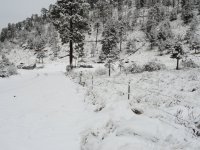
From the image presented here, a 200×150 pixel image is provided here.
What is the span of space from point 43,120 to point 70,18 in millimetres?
18607

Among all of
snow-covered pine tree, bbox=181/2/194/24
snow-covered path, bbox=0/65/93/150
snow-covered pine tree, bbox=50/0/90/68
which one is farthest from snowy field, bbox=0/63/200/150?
snow-covered pine tree, bbox=181/2/194/24

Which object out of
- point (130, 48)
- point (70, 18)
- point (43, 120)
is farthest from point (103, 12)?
point (43, 120)

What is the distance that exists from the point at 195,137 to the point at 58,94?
994 cm

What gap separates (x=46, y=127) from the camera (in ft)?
30.6

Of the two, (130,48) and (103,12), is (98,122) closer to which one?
(130,48)

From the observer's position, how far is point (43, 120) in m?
10.1

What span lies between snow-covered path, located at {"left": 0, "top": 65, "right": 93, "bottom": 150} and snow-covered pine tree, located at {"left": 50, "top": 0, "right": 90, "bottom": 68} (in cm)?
1291

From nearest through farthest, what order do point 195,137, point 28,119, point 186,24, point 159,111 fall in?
1. point 195,137
2. point 159,111
3. point 28,119
4. point 186,24

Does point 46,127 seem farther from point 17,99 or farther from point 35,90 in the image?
point 35,90

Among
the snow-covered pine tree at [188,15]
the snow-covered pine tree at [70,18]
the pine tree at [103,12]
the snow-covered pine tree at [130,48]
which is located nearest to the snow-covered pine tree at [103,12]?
the pine tree at [103,12]

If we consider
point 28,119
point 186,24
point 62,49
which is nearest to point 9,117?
point 28,119

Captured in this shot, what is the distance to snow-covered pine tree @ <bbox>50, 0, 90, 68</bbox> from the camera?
86.9 ft

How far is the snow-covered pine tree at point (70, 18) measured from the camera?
26484mm

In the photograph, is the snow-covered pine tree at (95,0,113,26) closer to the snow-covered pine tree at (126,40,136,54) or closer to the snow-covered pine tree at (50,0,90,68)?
the snow-covered pine tree at (126,40,136,54)
